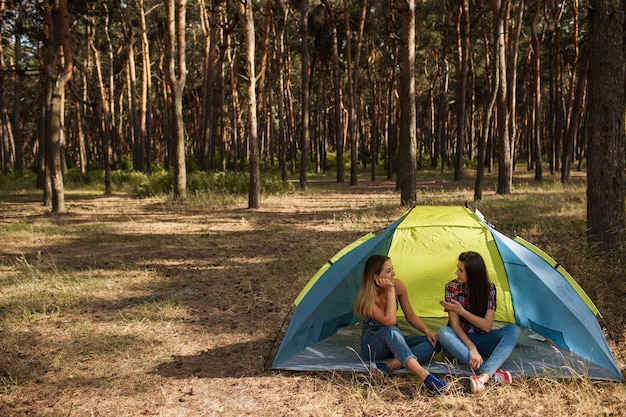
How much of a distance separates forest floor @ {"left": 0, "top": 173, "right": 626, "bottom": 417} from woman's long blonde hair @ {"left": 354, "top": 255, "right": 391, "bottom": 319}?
58cm

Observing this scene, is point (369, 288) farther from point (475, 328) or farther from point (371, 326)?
point (475, 328)

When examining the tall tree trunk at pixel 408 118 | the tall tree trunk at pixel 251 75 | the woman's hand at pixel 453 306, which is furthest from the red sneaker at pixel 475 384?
the tall tree trunk at pixel 251 75

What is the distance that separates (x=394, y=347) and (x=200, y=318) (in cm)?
267

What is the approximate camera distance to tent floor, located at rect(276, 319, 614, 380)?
453 centimetres

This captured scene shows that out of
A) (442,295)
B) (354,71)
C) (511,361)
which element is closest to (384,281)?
(511,361)

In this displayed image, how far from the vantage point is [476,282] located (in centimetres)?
468

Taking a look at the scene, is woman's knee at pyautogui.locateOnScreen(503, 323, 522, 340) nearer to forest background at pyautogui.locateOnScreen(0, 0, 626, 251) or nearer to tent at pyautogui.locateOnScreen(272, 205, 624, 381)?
tent at pyautogui.locateOnScreen(272, 205, 624, 381)

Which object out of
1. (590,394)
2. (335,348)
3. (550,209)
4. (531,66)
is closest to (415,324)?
(335,348)

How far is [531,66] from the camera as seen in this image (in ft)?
91.5

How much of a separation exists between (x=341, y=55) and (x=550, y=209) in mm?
21293

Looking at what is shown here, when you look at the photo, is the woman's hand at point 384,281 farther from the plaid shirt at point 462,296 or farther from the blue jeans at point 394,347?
the plaid shirt at point 462,296

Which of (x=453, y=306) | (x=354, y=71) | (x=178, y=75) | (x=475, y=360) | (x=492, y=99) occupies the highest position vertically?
(x=354, y=71)

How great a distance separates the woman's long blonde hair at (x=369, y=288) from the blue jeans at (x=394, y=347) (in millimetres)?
218

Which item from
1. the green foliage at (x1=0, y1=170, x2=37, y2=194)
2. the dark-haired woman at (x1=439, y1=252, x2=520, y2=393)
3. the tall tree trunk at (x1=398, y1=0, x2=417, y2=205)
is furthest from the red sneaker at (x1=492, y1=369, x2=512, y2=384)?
the green foliage at (x1=0, y1=170, x2=37, y2=194)
